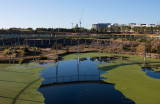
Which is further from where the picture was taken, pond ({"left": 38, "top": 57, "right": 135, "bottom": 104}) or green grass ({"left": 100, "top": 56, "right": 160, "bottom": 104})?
green grass ({"left": 100, "top": 56, "right": 160, "bottom": 104})

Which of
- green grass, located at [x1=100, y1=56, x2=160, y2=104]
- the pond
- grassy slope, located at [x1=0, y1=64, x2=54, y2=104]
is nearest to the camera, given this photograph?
grassy slope, located at [x1=0, y1=64, x2=54, y2=104]

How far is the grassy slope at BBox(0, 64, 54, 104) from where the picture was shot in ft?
79.5

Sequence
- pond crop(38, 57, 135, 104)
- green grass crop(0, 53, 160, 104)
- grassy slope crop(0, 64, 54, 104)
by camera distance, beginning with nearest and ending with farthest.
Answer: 1. grassy slope crop(0, 64, 54, 104)
2. pond crop(38, 57, 135, 104)
3. green grass crop(0, 53, 160, 104)

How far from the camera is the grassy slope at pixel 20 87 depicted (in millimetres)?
24234

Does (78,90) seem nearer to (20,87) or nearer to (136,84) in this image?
(20,87)

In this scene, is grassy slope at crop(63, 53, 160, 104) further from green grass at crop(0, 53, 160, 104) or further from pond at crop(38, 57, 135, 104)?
pond at crop(38, 57, 135, 104)

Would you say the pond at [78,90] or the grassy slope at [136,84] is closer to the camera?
the pond at [78,90]

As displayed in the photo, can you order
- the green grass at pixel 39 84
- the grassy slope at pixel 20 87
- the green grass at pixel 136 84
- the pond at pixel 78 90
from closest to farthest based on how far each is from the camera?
the grassy slope at pixel 20 87, the pond at pixel 78 90, the green grass at pixel 39 84, the green grass at pixel 136 84

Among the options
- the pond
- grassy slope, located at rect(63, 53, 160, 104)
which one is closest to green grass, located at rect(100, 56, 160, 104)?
grassy slope, located at rect(63, 53, 160, 104)

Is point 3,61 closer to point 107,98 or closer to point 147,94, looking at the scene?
point 107,98

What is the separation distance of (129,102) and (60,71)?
73.2 feet

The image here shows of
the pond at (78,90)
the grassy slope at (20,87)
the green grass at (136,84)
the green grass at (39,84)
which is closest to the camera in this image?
the grassy slope at (20,87)

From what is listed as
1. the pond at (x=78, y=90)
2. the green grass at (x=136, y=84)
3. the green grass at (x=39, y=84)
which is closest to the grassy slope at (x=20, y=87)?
the green grass at (x=39, y=84)

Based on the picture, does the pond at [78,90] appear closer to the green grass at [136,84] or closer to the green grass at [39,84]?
the green grass at [39,84]
